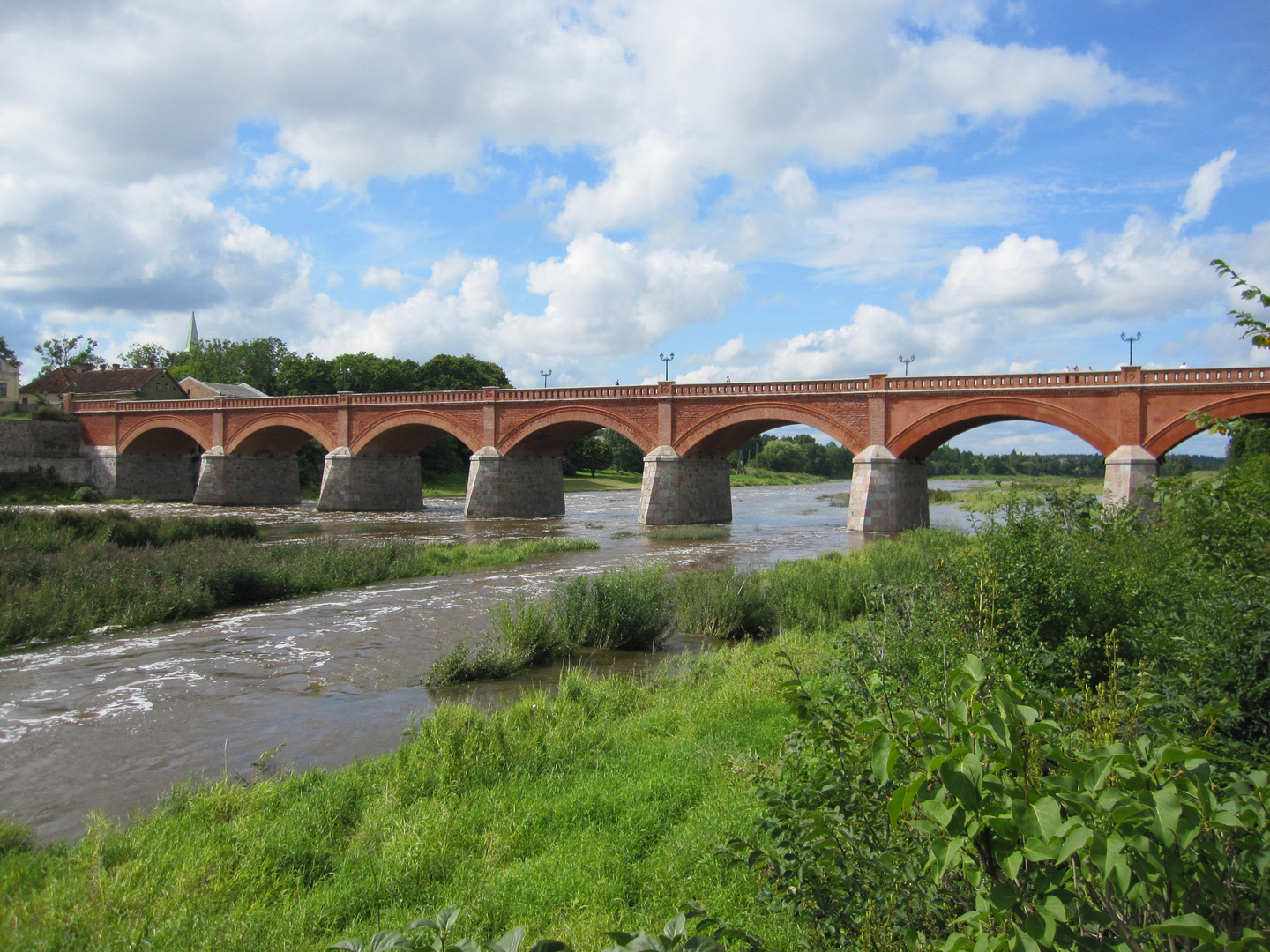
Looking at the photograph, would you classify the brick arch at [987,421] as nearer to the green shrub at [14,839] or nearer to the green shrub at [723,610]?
the green shrub at [723,610]

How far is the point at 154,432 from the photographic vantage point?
168 feet

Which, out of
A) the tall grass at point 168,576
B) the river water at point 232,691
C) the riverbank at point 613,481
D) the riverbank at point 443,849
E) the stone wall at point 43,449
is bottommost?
the river water at point 232,691

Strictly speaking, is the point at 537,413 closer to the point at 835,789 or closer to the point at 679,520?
the point at 679,520

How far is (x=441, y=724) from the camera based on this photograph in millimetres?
6965

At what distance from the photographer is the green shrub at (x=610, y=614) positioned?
1191 centimetres

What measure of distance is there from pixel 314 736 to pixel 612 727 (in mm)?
3149

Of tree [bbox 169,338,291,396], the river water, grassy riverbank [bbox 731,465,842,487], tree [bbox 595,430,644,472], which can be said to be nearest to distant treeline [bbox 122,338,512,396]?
tree [bbox 169,338,291,396]

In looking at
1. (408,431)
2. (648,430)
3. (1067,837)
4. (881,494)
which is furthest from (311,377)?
(1067,837)

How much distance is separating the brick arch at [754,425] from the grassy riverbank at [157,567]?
14.3m

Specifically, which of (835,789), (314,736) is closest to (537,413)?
(314,736)

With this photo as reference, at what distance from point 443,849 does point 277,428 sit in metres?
48.4

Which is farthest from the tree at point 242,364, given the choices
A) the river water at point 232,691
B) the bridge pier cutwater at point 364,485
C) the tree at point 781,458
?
the river water at point 232,691

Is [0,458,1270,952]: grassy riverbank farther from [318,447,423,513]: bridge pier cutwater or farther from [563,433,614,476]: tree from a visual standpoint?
[563,433,614,476]: tree

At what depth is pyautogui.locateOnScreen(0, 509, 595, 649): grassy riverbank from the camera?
13.0 m
